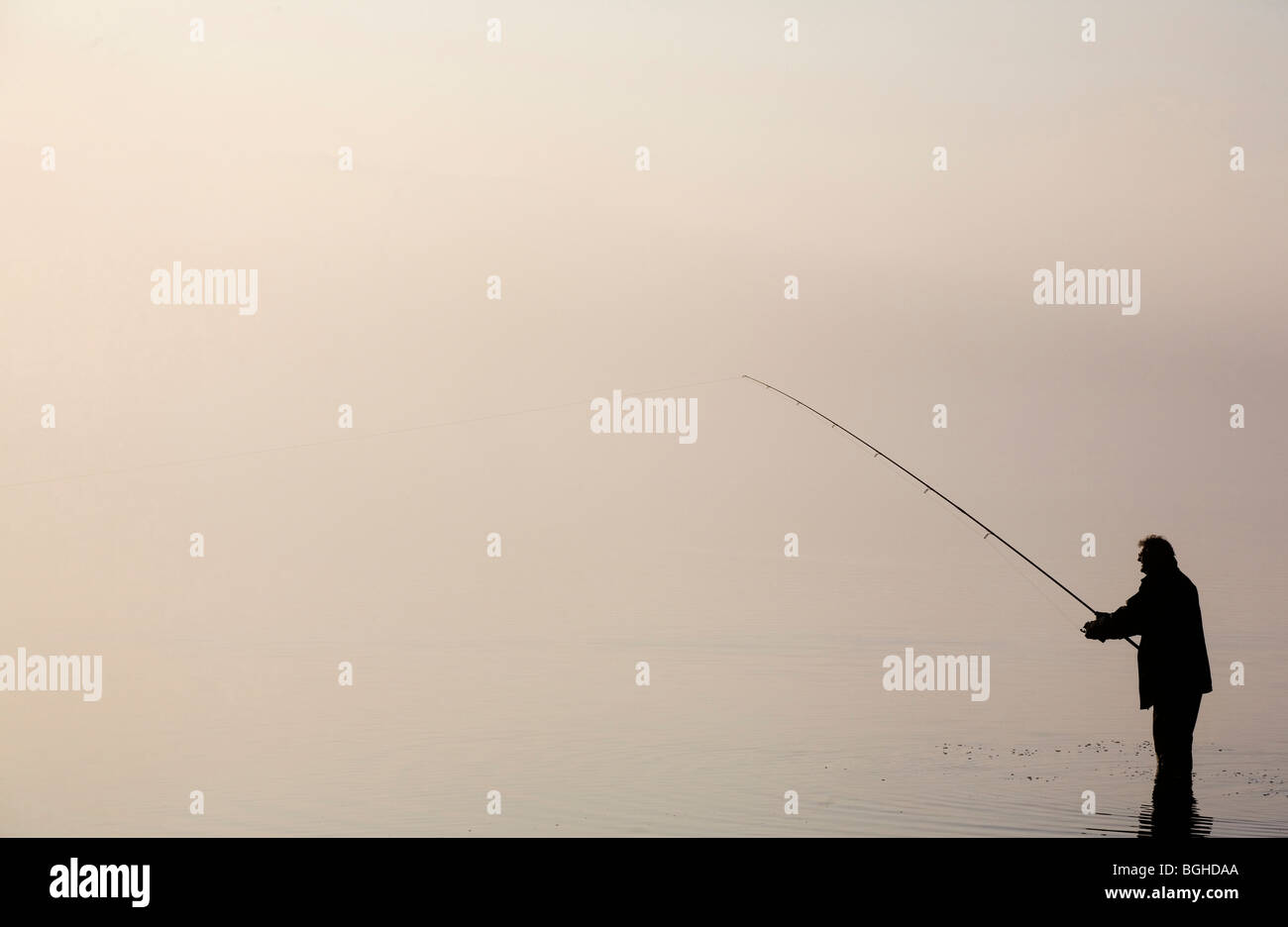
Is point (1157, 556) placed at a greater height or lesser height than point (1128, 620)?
greater

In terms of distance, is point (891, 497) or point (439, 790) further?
point (891, 497)

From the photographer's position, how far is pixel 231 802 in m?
6.31

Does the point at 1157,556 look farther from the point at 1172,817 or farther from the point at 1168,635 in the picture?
the point at 1172,817

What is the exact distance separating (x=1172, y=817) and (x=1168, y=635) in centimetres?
70

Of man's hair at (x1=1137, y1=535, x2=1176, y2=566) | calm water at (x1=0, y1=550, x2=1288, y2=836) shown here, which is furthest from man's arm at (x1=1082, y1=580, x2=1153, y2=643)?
calm water at (x1=0, y1=550, x2=1288, y2=836)

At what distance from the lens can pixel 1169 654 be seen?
5.67m

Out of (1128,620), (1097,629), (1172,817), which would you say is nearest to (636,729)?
(1097,629)

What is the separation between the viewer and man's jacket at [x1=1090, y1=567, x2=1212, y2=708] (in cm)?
566

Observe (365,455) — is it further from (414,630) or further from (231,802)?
(231,802)

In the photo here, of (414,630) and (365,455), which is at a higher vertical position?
(365,455)

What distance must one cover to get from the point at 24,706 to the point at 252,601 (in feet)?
6.68

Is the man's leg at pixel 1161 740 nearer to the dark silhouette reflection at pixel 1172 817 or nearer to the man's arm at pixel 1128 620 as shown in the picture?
the dark silhouette reflection at pixel 1172 817
